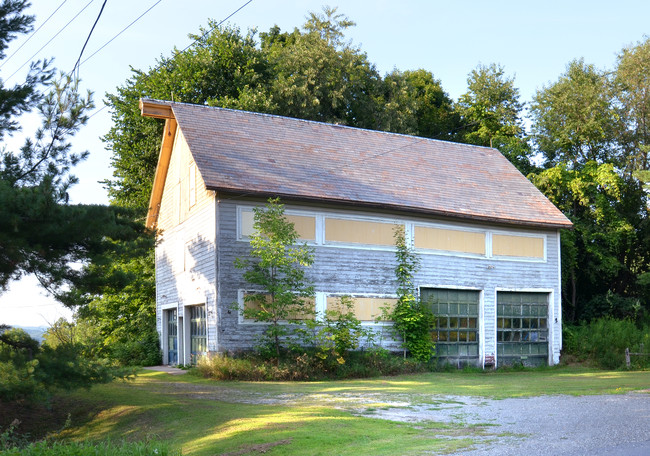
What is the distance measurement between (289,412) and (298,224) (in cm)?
985

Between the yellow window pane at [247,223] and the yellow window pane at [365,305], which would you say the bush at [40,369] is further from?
the yellow window pane at [365,305]

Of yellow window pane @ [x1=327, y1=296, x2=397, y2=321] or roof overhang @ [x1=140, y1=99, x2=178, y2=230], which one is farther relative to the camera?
roof overhang @ [x1=140, y1=99, x2=178, y2=230]

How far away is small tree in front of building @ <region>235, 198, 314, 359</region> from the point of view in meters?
19.1

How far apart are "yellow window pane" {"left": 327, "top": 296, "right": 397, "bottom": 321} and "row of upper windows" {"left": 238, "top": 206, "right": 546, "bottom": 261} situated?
1682 millimetres

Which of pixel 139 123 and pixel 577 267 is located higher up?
pixel 139 123

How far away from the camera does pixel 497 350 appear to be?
24.5m

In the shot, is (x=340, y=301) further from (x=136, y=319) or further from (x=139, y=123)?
(x=139, y=123)

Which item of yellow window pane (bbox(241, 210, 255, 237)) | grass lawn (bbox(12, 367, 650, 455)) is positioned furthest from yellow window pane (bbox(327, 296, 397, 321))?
yellow window pane (bbox(241, 210, 255, 237))

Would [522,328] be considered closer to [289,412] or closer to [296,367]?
[296,367]

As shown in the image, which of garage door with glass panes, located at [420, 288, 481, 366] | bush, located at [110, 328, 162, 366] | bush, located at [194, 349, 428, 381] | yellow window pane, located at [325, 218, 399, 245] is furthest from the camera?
bush, located at [110, 328, 162, 366]

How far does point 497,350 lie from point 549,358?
2.32 metres

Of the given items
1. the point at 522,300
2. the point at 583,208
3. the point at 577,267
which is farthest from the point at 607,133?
the point at 522,300

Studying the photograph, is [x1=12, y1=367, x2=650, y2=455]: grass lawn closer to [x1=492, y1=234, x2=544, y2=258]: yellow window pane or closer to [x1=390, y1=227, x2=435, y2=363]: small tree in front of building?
[x1=390, y1=227, x2=435, y2=363]: small tree in front of building

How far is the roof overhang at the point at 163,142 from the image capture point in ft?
77.4
